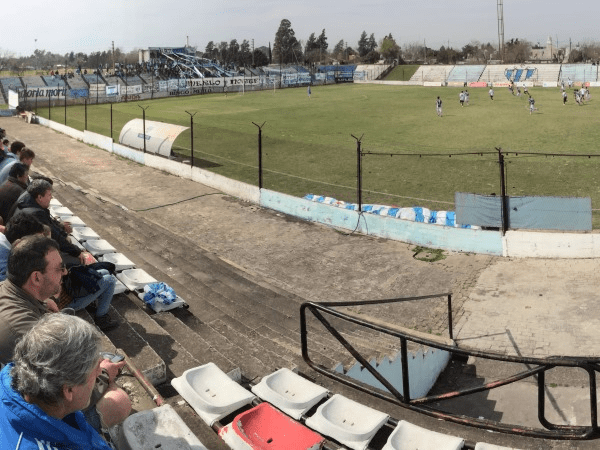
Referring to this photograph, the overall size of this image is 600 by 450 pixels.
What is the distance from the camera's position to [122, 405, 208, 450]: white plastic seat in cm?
405

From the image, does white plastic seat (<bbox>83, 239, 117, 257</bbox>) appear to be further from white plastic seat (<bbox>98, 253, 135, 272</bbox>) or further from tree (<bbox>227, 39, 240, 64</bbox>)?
tree (<bbox>227, 39, 240, 64</bbox>)

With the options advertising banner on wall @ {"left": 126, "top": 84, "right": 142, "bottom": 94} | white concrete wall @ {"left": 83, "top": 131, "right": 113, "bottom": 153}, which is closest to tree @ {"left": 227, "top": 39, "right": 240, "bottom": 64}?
advertising banner on wall @ {"left": 126, "top": 84, "right": 142, "bottom": 94}

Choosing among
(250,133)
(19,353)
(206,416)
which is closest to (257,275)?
(206,416)

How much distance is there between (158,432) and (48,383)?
64.2 inches

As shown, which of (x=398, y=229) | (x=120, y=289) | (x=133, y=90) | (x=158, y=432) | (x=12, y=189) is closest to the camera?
(x=158, y=432)

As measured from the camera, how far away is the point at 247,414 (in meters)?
4.61

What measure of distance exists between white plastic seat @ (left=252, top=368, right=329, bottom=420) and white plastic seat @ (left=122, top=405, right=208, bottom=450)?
3.07ft

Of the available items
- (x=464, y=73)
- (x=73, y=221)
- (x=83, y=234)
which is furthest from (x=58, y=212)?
(x=464, y=73)

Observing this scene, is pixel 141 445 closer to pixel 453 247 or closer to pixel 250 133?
pixel 453 247

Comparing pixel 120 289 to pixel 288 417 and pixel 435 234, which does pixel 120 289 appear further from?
pixel 435 234

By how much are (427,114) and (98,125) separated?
77.8ft

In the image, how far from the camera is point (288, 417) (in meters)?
4.73

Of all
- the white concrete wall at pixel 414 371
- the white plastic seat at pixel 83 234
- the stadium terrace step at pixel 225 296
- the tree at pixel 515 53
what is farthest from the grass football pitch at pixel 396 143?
the tree at pixel 515 53

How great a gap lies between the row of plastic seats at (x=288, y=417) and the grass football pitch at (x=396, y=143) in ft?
38.4
